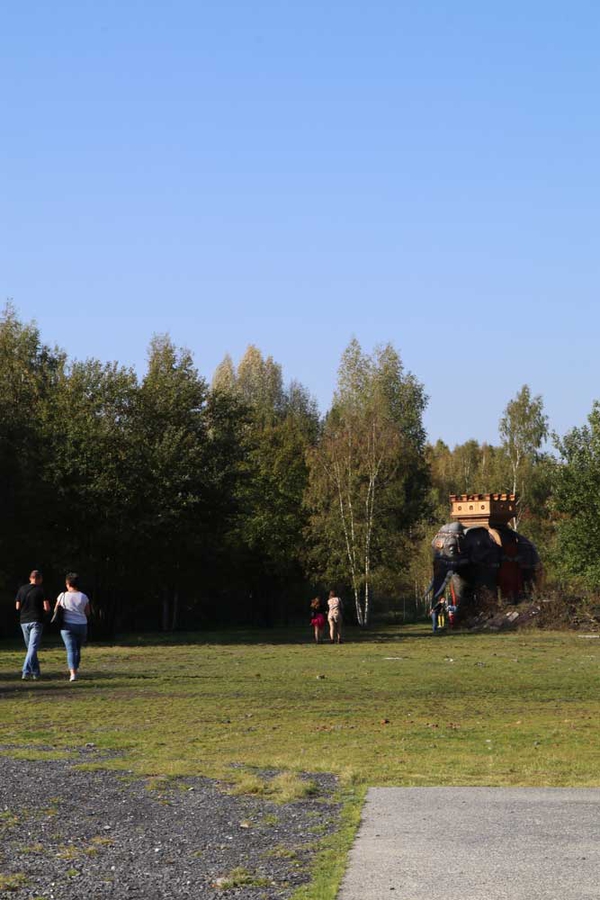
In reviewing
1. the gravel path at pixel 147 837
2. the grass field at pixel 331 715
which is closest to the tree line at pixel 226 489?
the grass field at pixel 331 715

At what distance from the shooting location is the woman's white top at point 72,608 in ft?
78.2

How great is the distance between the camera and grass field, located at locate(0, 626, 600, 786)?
12.2 m

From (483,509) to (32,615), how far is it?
3851 cm

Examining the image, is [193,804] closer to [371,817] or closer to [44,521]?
[371,817]

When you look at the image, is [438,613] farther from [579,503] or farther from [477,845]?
[477,845]

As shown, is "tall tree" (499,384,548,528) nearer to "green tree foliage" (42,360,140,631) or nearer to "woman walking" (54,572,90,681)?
"green tree foliage" (42,360,140,631)

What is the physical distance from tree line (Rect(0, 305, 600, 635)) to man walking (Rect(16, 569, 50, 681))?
732 inches

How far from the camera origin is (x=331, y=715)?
17.3 meters

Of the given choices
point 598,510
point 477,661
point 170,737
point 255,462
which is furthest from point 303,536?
point 170,737

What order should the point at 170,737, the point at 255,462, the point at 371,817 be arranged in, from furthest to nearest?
1. the point at 255,462
2. the point at 170,737
3. the point at 371,817

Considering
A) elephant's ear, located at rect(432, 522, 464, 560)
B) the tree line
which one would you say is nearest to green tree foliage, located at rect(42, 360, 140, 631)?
the tree line

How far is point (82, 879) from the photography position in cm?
742

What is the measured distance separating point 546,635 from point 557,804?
39295mm

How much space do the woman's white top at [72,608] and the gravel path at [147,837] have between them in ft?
40.6
